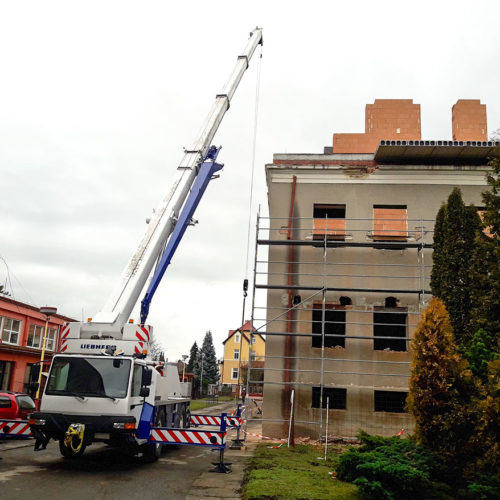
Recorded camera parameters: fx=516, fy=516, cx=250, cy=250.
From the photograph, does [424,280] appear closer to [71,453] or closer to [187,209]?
[187,209]

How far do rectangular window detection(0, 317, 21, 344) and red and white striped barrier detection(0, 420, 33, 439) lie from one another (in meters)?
17.9

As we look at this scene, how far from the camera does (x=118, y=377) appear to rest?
35.5ft

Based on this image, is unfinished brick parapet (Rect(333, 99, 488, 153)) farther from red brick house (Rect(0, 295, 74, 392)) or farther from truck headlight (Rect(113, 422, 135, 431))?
red brick house (Rect(0, 295, 74, 392))

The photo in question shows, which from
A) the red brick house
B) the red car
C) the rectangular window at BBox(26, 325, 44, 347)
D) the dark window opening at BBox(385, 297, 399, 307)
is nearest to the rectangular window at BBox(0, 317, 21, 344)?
the red brick house

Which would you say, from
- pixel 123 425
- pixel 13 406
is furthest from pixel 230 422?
pixel 13 406

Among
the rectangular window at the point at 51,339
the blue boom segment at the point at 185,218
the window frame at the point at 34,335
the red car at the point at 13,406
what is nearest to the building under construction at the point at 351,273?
the blue boom segment at the point at 185,218

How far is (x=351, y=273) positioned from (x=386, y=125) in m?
6.35

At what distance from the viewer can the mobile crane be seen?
1039 centimetres

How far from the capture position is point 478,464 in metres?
8.50

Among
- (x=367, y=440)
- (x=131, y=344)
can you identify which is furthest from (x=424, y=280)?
(x=131, y=344)

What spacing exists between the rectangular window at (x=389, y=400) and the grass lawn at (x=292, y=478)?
3.67 meters

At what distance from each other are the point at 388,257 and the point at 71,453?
11563 millimetres

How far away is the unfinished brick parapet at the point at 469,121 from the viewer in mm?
19688

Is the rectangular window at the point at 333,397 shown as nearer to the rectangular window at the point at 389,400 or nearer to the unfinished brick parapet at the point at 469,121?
the rectangular window at the point at 389,400
